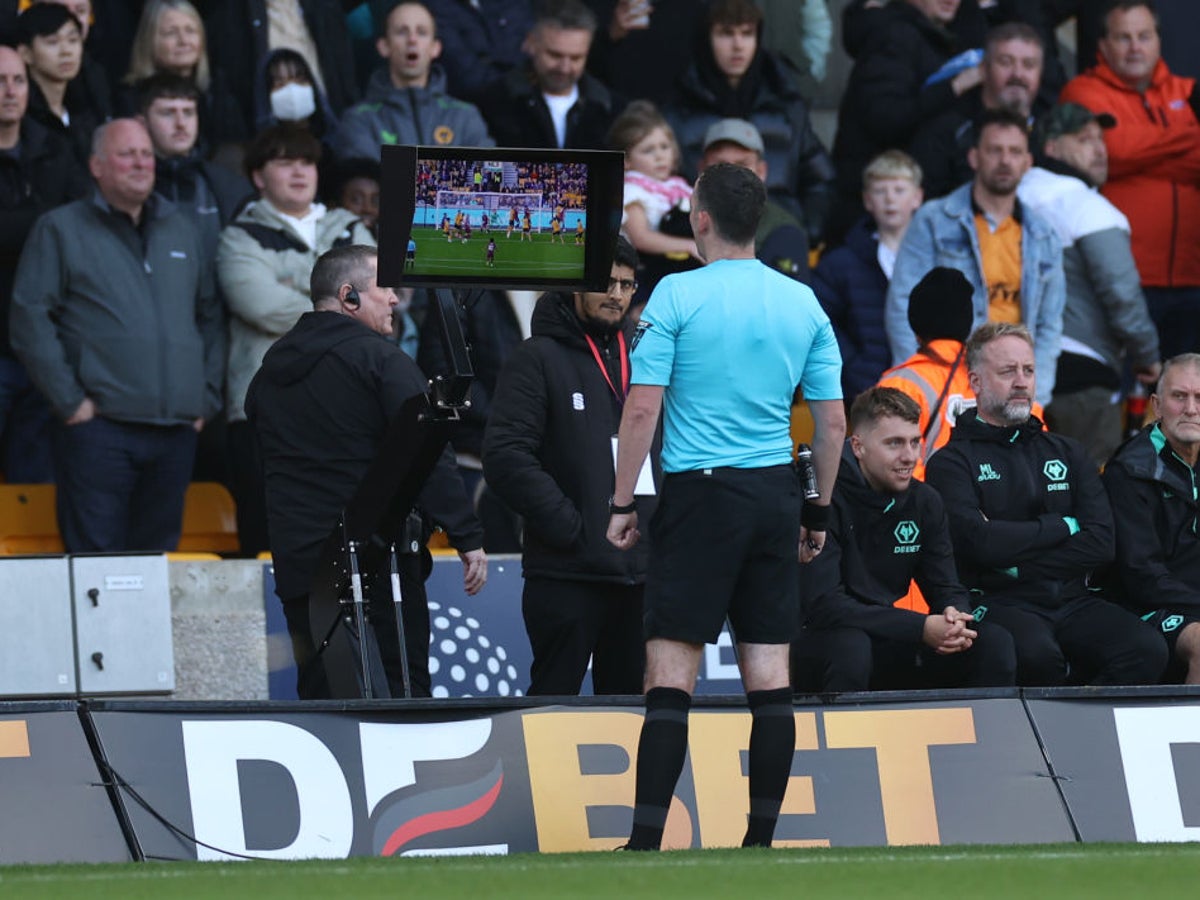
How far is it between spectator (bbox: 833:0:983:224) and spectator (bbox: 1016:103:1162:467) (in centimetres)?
95

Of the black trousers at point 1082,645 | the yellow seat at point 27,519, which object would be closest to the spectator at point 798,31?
the yellow seat at point 27,519

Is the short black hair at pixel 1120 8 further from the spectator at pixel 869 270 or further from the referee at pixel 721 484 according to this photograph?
the referee at pixel 721 484

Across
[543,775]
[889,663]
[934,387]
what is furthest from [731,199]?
[934,387]

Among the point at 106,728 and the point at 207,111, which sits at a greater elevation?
the point at 207,111

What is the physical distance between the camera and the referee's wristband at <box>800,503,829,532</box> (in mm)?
6688

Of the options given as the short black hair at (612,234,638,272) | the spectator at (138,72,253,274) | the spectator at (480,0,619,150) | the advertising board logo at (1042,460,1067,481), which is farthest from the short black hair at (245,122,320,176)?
the advertising board logo at (1042,460,1067,481)

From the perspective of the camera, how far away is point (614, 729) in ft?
23.2

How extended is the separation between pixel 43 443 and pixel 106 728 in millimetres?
3962

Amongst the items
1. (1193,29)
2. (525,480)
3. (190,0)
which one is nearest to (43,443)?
(190,0)

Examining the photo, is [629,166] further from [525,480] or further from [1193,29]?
[1193,29]

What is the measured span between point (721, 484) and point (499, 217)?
99cm

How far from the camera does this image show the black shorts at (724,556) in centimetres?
639

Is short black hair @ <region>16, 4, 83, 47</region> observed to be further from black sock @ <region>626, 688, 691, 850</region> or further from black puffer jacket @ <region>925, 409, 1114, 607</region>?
black sock @ <region>626, 688, 691, 850</region>

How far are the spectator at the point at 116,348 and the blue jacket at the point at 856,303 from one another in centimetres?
306
